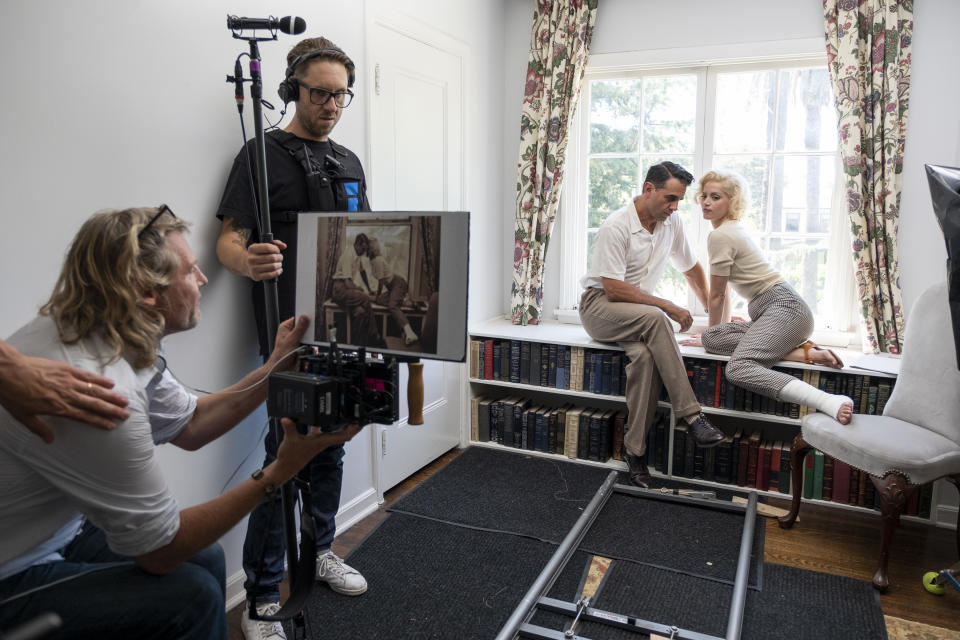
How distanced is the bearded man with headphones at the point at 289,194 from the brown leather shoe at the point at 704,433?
1.59 meters

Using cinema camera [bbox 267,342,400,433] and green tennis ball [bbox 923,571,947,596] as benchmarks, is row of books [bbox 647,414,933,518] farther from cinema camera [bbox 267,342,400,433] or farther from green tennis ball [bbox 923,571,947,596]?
cinema camera [bbox 267,342,400,433]

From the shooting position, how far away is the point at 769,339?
292cm

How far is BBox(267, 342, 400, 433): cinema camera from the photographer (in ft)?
4.11

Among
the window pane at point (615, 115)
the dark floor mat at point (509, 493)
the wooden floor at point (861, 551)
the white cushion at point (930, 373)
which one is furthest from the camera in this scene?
the window pane at point (615, 115)

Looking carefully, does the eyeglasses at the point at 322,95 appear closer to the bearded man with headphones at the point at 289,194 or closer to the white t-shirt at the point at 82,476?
the bearded man with headphones at the point at 289,194

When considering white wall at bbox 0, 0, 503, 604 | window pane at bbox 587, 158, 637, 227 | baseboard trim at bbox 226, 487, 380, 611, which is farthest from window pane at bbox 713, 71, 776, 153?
baseboard trim at bbox 226, 487, 380, 611

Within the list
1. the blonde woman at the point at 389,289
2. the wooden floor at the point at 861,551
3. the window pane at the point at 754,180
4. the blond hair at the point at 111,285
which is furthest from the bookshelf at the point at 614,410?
the blond hair at the point at 111,285

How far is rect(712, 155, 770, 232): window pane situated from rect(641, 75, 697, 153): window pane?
0.23 metres

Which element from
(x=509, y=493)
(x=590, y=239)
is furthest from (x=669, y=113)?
(x=509, y=493)

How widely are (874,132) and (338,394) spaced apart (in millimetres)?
2924

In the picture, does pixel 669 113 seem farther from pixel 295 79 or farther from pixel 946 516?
pixel 295 79

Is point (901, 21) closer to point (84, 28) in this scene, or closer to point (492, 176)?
point (492, 176)

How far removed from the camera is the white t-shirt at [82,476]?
111 centimetres

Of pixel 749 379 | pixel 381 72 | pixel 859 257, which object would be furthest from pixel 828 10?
pixel 381 72
